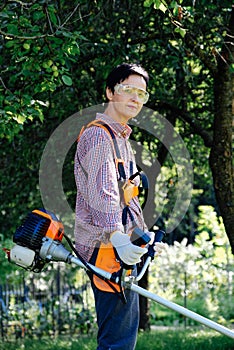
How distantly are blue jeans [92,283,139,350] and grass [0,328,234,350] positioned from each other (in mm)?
2978

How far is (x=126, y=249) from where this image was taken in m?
2.97

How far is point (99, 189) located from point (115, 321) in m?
0.61

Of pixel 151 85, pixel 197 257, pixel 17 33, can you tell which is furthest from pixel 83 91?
pixel 197 257

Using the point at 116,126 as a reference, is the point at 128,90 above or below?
above

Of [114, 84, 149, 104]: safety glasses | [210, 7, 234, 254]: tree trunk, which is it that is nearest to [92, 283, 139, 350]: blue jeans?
[114, 84, 149, 104]: safety glasses

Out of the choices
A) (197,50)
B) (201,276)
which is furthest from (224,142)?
(201,276)

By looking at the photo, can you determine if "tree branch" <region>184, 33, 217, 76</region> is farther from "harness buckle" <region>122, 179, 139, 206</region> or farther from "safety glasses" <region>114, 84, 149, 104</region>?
"harness buckle" <region>122, 179, 139, 206</region>

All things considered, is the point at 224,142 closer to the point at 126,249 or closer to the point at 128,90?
the point at 128,90

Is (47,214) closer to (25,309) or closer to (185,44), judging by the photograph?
(185,44)

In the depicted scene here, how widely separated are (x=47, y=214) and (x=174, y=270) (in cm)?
729

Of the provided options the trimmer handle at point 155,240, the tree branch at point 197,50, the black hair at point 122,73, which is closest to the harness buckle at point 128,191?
the trimmer handle at point 155,240

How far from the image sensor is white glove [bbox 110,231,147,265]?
2.95 metres

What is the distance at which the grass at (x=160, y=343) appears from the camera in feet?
20.2

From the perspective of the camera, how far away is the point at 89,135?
3.18m
